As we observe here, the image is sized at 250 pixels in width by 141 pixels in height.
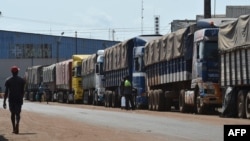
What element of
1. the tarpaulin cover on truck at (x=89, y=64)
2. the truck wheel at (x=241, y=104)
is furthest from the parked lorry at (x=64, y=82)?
the truck wheel at (x=241, y=104)

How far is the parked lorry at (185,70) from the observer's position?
26.2 metres

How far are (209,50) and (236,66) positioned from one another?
11.7ft

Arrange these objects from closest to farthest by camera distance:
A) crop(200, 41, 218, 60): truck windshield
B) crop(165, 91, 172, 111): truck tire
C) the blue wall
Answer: crop(200, 41, 218, 60): truck windshield < crop(165, 91, 172, 111): truck tire < the blue wall

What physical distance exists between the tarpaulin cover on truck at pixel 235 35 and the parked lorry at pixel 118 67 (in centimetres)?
1206

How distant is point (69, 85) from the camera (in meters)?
56.8

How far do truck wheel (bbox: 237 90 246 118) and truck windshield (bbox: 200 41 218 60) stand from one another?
3242 mm

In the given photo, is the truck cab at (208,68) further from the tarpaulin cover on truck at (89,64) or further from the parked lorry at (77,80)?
the parked lorry at (77,80)

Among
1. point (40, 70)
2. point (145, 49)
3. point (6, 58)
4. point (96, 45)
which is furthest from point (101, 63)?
point (96, 45)

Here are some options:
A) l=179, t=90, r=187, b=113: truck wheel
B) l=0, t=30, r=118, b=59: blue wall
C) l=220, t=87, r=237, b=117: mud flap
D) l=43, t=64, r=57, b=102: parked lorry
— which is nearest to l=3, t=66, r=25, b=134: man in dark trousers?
l=220, t=87, r=237, b=117: mud flap

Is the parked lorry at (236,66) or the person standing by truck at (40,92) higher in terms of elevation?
the parked lorry at (236,66)

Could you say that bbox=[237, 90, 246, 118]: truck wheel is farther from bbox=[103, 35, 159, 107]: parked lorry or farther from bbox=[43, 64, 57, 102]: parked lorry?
bbox=[43, 64, 57, 102]: parked lorry

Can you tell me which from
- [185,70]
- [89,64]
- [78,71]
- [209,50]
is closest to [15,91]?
[209,50]

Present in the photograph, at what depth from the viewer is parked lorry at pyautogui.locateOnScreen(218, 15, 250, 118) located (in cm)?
2211

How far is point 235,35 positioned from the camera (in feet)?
76.6
